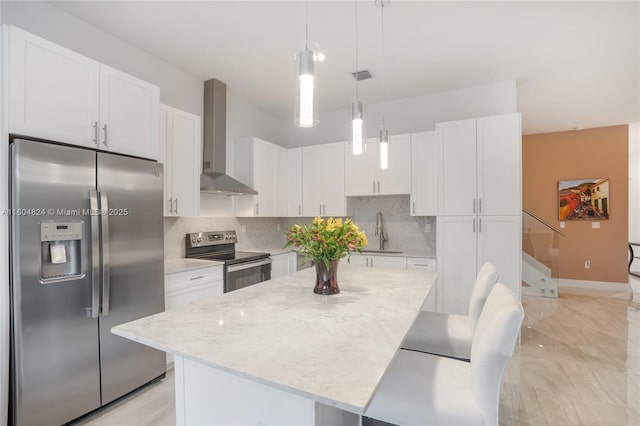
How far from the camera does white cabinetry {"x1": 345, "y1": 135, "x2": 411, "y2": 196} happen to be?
3.78 m

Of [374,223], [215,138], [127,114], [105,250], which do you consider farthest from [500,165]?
[105,250]

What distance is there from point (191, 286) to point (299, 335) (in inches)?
76.6

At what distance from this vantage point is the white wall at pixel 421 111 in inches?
144

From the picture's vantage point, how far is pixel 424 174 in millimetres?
3662

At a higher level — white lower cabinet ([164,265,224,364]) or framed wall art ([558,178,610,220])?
framed wall art ([558,178,610,220])

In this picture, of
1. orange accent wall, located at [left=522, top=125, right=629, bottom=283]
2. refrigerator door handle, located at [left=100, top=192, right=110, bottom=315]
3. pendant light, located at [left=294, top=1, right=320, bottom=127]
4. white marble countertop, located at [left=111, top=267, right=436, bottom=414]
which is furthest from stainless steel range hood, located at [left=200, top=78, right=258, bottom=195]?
orange accent wall, located at [left=522, top=125, right=629, bottom=283]

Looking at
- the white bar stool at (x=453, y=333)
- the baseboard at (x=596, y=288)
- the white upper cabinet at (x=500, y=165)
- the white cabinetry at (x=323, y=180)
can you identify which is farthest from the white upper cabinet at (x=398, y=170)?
the baseboard at (x=596, y=288)

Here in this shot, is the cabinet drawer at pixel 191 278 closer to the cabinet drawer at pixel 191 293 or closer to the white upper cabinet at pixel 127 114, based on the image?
the cabinet drawer at pixel 191 293

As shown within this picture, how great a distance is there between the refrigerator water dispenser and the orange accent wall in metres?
6.97

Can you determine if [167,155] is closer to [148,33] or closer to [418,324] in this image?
[148,33]

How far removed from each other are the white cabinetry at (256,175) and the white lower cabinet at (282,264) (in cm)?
61

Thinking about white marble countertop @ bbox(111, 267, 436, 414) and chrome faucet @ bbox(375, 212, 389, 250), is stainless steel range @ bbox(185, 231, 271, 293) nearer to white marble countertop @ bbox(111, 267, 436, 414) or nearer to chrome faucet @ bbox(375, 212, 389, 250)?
white marble countertop @ bbox(111, 267, 436, 414)

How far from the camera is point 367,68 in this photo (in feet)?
10.9

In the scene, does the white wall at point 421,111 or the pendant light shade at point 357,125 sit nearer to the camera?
the pendant light shade at point 357,125
